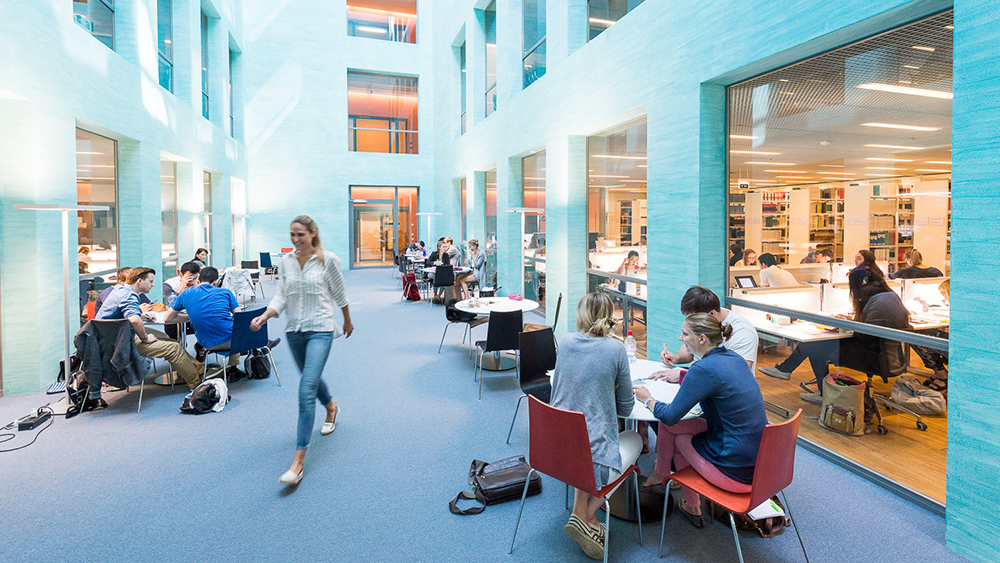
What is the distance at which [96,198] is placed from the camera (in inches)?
265

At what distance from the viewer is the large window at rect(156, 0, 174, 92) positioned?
8.84 metres

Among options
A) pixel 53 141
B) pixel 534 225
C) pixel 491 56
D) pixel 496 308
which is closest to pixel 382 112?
pixel 491 56

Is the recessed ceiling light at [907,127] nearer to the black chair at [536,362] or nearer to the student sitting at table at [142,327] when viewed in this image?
the black chair at [536,362]

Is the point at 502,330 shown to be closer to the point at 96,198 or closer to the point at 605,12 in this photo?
the point at 605,12

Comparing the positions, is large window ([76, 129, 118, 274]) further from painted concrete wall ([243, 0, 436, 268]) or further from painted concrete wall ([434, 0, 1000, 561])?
painted concrete wall ([243, 0, 436, 268])

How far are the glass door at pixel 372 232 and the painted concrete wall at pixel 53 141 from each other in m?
9.83

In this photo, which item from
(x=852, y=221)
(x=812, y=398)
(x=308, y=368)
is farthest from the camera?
(x=812, y=398)

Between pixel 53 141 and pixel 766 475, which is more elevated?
pixel 53 141

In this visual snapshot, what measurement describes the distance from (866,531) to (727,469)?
102cm

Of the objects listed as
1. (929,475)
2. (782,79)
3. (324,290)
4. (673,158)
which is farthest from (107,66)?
(929,475)

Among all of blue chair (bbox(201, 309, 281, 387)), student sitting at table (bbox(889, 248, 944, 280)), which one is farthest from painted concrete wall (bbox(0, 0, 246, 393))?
student sitting at table (bbox(889, 248, 944, 280))

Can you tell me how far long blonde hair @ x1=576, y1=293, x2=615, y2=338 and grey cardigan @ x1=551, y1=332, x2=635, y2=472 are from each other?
0.05 metres

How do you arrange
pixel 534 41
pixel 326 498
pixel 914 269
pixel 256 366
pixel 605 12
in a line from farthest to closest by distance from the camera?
pixel 534 41 → pixel 605 12 → pixel 256 366 → pixel 914 269 → pixel 326 498

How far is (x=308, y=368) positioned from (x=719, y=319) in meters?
2.61
